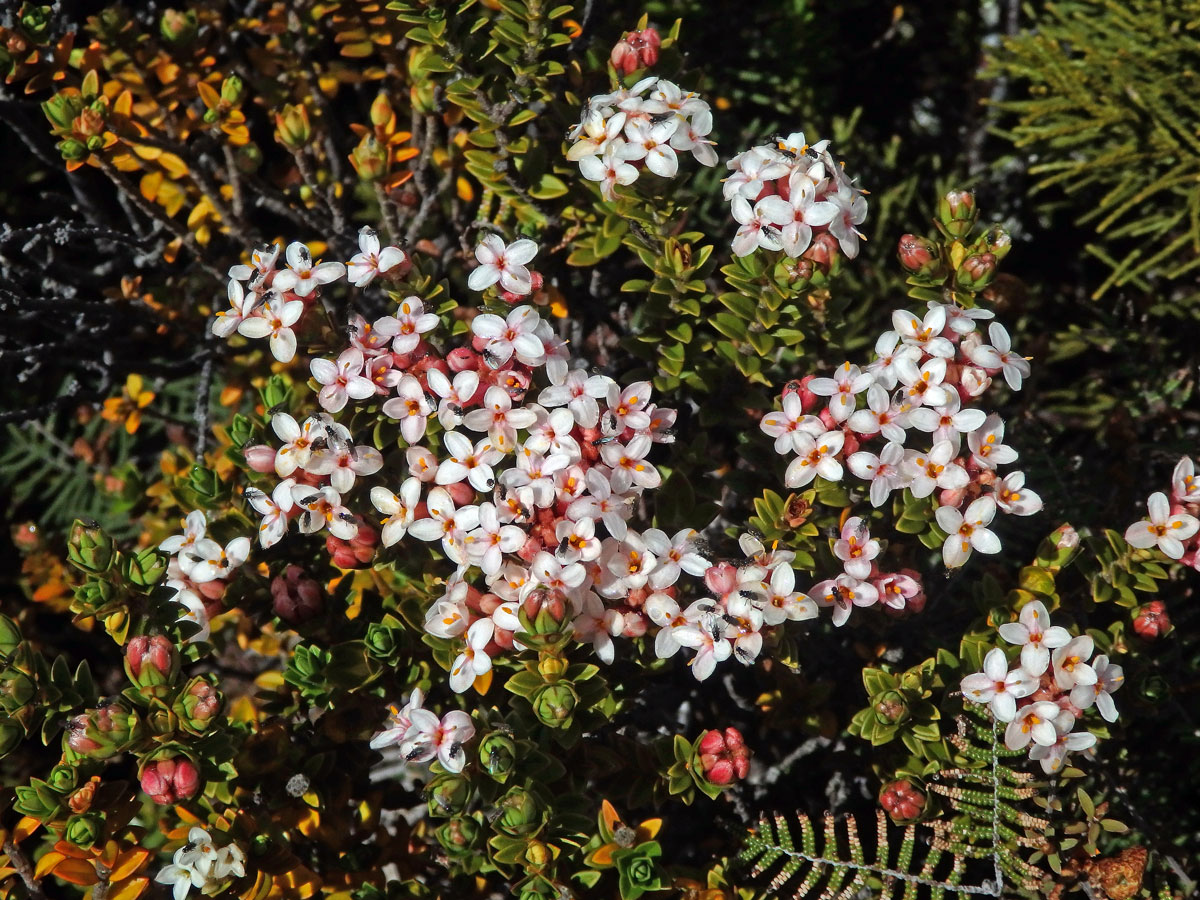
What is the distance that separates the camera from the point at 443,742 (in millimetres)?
1619

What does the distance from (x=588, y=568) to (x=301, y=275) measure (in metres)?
0.69

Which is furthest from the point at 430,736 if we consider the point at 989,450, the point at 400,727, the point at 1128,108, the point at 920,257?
the point at 1128,108

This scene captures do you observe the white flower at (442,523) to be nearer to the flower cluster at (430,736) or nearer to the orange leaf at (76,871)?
the flower cluster at (430,736)

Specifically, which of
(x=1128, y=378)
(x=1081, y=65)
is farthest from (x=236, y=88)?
(x=1128, y=378)

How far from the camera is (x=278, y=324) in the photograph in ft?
5.76

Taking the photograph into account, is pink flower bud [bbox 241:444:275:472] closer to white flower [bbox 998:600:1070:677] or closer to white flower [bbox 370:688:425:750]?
white flower [bbox 370:688:425:750]

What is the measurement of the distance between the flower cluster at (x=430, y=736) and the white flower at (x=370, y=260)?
697 mm

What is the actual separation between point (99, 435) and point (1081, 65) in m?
2.68

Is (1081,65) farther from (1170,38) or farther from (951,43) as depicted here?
(951,43)

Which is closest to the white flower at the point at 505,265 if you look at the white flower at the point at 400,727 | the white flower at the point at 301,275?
the white flower at the point at 301,275

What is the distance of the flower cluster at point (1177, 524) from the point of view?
1711 millimetres

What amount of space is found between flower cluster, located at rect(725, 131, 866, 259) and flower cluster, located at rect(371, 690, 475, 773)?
0.89m

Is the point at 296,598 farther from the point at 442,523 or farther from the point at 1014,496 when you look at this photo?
the point at 1014,496

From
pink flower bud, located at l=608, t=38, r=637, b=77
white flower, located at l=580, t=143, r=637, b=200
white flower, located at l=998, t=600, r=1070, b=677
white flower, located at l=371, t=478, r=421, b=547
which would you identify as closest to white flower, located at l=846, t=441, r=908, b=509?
white flower, located at l=998, t=600, r=1070, b=677
